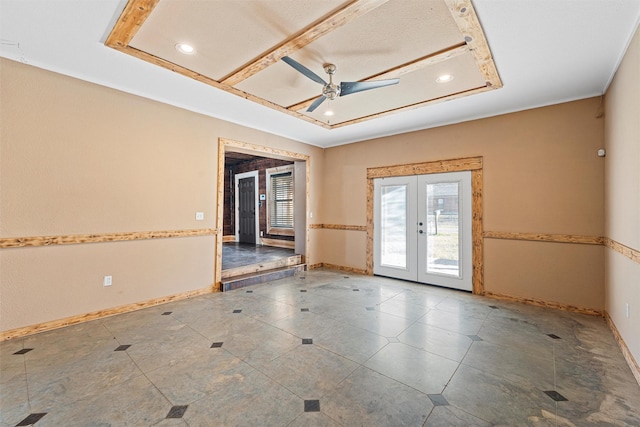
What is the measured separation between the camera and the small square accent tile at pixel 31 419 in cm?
177

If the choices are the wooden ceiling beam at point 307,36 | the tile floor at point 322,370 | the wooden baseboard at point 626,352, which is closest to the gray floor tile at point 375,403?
the tile floor at point 322,370

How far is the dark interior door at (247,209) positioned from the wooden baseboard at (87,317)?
5.10 metres

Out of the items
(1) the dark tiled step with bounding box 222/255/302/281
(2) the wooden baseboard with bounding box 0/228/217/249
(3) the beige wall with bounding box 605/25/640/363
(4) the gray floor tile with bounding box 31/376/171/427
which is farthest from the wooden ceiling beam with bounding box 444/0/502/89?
(1) the dark tiled step with bounding box 222/255/302/281

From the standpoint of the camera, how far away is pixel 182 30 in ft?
8.16

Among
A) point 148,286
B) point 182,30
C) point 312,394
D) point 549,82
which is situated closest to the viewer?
point 312,394

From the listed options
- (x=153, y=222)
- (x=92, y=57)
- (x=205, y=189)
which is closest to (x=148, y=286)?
(x=153, y=222)

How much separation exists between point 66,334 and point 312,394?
2.89 m

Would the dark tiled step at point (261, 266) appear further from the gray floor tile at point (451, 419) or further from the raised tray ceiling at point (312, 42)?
the gray floor tile at point (451, 419)

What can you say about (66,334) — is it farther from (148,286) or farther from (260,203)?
(260,203)

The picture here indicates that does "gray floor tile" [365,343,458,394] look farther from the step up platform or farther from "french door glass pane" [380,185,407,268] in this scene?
the step up platform

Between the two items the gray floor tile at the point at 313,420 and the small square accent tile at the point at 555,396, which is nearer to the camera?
the gray floor tile at the point at 313,420

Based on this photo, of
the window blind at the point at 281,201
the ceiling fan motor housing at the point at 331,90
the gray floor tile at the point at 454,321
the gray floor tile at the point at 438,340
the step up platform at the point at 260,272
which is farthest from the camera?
the window blind at the point at 281,201

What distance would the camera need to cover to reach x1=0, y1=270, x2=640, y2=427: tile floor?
73.3 inches

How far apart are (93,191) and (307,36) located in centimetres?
319
